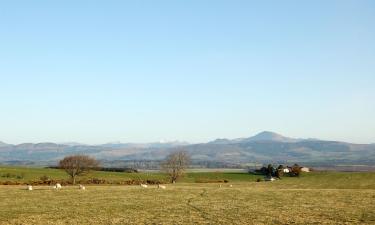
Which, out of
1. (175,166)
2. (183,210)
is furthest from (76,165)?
(183,210)

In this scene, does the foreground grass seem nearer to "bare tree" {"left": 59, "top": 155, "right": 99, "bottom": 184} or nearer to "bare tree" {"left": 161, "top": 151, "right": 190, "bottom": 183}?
"bare tree" {"left": 59, "top": 155, "right": 99, "bottom": 184}

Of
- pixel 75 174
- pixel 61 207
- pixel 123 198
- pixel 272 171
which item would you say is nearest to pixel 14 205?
pixel 61 207

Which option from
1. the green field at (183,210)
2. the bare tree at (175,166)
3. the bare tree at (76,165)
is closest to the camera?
the green field at (183,210)

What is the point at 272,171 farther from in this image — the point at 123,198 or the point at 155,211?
the point at 155,211

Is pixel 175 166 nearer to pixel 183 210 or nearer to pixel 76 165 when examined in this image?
pixel 76 165

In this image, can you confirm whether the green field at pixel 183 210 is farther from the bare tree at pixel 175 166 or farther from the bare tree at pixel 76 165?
the bare tree at pixel 175 166

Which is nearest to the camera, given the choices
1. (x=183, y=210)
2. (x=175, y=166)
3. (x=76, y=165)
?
(x=183, y=210)

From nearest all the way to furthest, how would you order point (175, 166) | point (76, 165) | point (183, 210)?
point (183, 210) → point (76, 165) → point (175, 166)

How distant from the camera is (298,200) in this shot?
51.0 meters

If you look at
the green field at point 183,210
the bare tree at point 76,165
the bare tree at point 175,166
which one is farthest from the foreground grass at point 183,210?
the bare tree at point 175,166

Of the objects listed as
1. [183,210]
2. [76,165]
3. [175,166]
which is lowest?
[183,210]

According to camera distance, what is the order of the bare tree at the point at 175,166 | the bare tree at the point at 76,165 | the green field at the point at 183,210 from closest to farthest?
the green field at the point at 183,210 < the bare tree at the point at 76,165 < the bare tree at the point at 175,166

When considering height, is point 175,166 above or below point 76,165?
below

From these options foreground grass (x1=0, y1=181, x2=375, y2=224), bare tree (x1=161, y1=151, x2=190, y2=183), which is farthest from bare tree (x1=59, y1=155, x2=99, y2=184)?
foreground grass (x1=0, y1=181, x2=375, y2=224)
